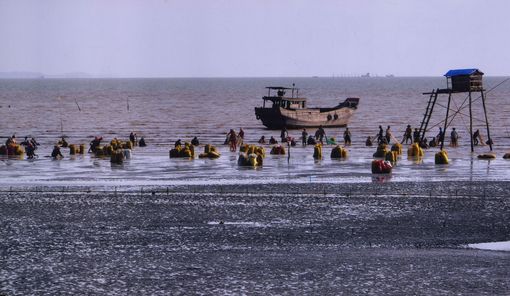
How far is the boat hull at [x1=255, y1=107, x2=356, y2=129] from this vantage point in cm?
10000

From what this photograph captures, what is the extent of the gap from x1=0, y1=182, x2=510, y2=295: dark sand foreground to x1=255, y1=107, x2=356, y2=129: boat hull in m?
62.5

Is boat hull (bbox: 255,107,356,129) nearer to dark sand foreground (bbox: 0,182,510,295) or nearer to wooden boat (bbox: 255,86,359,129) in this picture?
wooden boat (bbox: 255,86,359,129)

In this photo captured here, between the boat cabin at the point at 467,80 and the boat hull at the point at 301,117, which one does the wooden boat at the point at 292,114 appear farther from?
the boat cabin at the point at 467,80

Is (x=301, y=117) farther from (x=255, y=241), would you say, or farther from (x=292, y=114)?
(x=255, y=241)

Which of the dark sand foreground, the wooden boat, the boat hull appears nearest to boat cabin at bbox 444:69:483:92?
the dark sand foreground

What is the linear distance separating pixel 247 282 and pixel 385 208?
11.7m

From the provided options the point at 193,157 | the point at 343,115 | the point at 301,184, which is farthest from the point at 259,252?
the point at 343,115

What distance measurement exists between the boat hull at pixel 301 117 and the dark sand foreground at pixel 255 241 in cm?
6253

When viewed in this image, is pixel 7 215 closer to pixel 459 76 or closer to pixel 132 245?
pixel 132 245

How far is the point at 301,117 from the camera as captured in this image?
101062 millimetres

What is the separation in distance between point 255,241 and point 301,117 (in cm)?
7560

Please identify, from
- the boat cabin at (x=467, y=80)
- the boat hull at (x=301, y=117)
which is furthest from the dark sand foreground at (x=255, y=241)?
the boat hull at (x=301, y=117)

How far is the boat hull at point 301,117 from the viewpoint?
100000 millimetres

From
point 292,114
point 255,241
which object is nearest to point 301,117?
point 292,114
